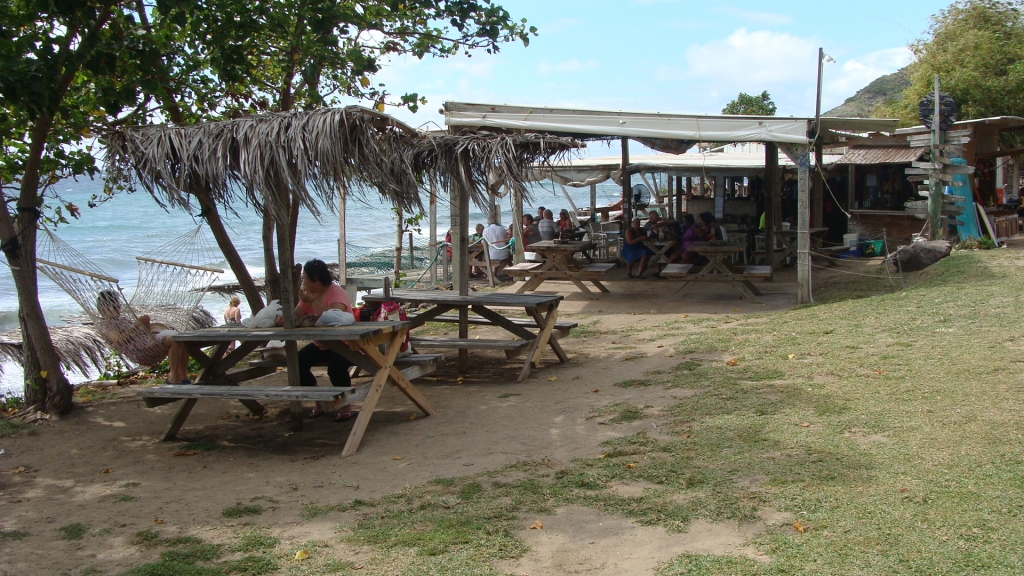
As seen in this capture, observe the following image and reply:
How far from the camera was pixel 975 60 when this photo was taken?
21.1 meters

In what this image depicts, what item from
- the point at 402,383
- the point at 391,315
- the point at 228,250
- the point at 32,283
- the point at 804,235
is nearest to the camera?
the point at 402,383

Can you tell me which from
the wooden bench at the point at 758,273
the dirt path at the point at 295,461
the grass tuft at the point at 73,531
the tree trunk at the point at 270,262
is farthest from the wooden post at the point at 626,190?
the grass tuft at the point at 73,531

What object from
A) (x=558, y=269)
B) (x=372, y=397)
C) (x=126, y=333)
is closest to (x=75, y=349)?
(x=126, y=333)

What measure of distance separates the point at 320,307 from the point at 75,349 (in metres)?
3.67

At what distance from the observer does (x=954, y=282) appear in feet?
31.7

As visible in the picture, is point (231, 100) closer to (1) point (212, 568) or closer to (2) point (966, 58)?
(1) point (212, 568)

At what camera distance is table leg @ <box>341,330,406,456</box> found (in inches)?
208

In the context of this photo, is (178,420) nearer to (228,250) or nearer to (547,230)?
(228,250)

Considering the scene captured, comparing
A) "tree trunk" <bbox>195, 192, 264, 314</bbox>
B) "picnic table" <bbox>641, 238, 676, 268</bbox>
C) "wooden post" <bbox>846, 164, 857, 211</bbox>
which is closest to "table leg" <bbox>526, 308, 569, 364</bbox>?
"tree trunk" <bbox>195, 192, 264, 314</bbox>

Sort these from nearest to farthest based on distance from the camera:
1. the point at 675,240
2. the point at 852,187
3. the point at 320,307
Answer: the point at 320,307
the point at 675,240
the point at 852,187

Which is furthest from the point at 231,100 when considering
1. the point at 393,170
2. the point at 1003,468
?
the point at 1003,468

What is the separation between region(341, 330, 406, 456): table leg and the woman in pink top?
463mm

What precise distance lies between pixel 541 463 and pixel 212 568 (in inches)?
76.0

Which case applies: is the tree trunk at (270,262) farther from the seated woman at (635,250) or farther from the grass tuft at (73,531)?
the seated woman at (635,250)
